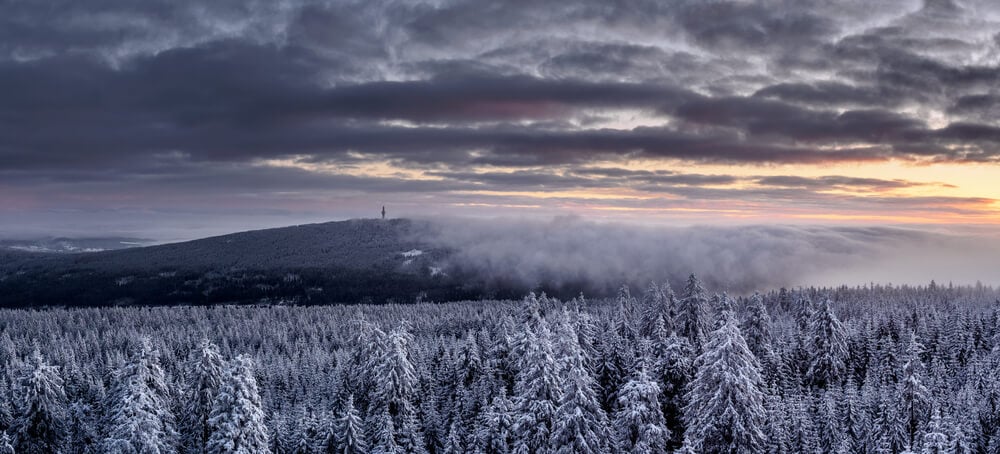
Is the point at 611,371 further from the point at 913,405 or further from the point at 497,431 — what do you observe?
the point at 913,405

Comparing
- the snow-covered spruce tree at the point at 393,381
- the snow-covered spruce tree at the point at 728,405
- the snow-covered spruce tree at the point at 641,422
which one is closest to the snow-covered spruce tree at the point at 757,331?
the snow-covered spruce tree at the point at 641,422

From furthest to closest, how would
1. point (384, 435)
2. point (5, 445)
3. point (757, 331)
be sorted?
point (757, 331) < point (5, 445) < point (384, 435)

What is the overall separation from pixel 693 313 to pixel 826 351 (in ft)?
57.3

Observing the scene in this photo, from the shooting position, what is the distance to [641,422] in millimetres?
35938

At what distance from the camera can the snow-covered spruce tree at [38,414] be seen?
49.9 m

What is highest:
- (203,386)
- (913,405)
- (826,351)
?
(203,386)

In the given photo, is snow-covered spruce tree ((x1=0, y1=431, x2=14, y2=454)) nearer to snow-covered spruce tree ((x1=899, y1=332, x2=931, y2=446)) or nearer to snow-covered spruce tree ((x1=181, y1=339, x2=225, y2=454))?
snow-covered spruce tree ((x1=181, y1=339, x2=225, y2=454))

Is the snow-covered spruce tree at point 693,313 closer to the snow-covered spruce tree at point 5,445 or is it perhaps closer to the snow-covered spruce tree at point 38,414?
the snow-covered spruce tree at point 38,414

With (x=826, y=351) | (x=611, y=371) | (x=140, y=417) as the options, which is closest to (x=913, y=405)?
(x=611, y=371)

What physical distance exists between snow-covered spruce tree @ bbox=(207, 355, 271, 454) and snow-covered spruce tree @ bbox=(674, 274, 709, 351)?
138 ft

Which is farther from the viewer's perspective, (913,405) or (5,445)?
(5,445)

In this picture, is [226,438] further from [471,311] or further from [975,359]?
[471,311]

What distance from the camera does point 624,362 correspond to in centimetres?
5928

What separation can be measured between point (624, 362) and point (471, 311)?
13937 centimetres
